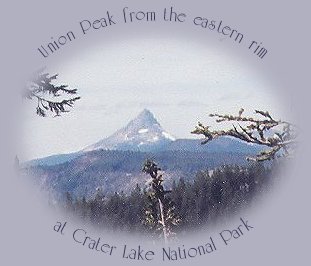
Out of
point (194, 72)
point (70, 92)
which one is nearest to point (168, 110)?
point (194, 72)

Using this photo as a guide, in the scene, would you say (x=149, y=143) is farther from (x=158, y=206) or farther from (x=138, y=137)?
(x=158, y=206)

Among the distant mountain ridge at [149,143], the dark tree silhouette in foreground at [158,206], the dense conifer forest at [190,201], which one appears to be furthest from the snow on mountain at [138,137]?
the dense conifer forest at [190,201]

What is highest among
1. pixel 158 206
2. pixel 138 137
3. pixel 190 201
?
pixel 138 137

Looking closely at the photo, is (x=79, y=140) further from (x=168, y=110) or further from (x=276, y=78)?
(x=276, y=78)

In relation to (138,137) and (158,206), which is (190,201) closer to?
(158,206)

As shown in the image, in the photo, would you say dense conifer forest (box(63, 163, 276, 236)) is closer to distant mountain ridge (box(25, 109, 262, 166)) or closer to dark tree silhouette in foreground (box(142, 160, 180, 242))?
dark tree silhouette in foreground (box(142, 160, 180, 242))

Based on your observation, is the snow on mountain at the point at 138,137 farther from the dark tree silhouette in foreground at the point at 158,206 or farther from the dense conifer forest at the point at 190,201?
the dense conifer forest at the point at 190,201

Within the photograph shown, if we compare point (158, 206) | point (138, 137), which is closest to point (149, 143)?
point (138, 137)

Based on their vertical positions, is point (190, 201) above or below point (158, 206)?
above

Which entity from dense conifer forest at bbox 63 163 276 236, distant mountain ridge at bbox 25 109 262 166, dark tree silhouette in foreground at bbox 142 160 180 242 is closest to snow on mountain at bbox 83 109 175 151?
distant mountain ridge at bbox 25 109 262 166
